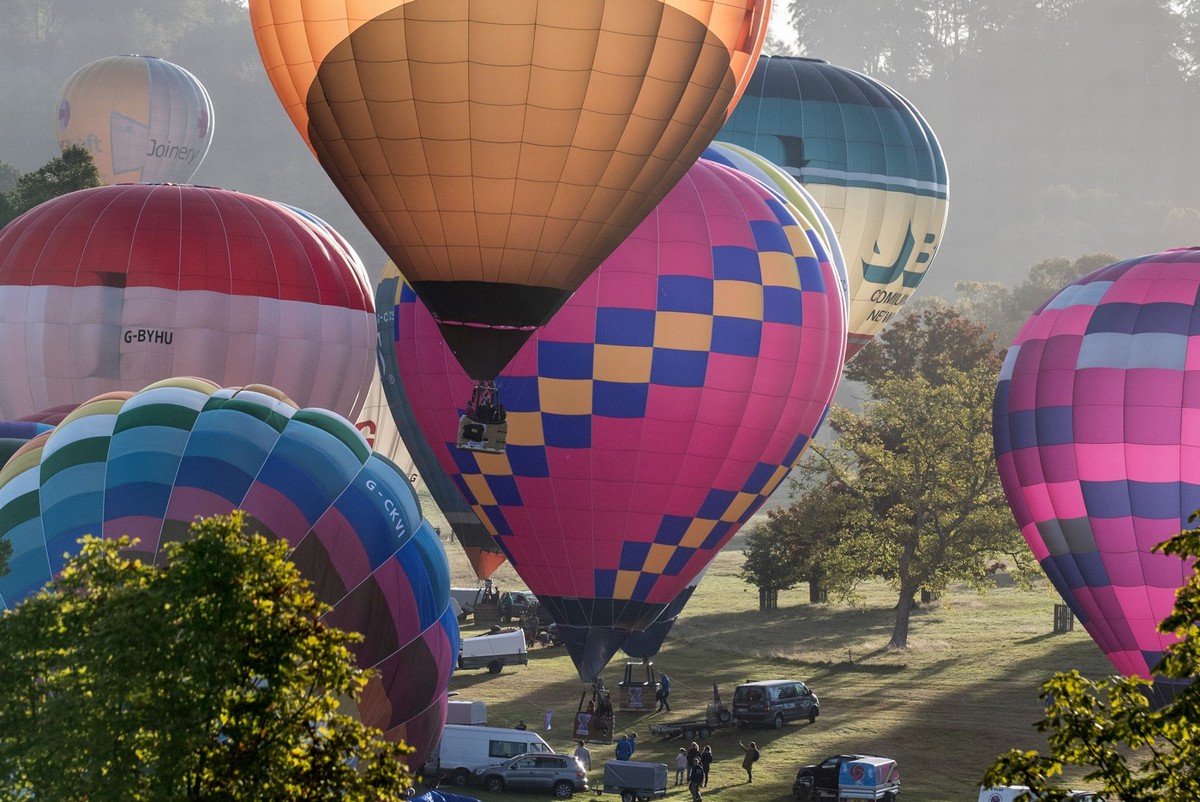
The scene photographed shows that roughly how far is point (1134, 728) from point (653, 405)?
16642 mm

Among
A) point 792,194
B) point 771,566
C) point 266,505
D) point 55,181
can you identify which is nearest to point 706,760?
point 792,194

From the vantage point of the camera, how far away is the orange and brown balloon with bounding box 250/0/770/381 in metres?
19.6

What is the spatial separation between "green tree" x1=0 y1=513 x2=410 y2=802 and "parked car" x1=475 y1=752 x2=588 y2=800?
49.6 ft

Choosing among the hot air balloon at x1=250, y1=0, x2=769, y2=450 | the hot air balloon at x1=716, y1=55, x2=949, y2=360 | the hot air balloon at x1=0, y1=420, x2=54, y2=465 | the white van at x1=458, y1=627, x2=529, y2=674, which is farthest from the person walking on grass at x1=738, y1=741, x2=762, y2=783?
the hot air balloon at x1=716, y1=55, x2=949, y2=360

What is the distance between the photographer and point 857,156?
41.4m

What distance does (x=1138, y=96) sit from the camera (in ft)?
585

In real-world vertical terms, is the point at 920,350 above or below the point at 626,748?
above

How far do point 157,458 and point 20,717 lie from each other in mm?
7318

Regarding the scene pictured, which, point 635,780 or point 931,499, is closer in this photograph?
point 635,780

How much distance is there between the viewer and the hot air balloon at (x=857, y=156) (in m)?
41.3

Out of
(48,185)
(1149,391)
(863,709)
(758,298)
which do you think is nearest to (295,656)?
(758,298)

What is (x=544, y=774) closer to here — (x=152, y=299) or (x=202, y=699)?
(x=152, y=299)

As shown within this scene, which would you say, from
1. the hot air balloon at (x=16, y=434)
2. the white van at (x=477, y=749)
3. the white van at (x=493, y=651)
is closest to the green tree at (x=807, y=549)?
the white van at (x=493, y=651)

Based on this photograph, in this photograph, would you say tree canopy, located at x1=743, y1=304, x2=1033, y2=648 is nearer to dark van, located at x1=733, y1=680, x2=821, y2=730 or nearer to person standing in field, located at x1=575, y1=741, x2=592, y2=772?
dark van, located at x1=733, y1=680, x2=821, y2=730
